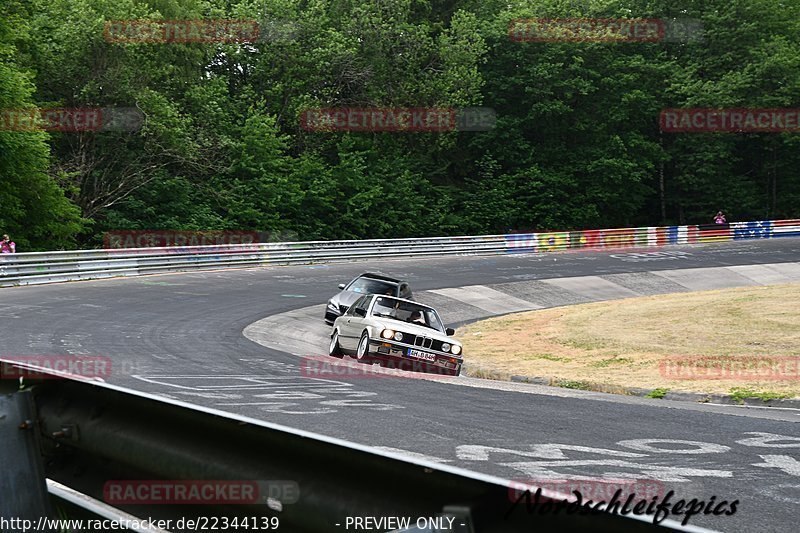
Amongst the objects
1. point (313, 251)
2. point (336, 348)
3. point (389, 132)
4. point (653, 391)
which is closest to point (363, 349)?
point (336, 348)

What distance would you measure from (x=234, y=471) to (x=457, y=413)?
21.6 ft

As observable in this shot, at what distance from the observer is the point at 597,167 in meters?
66.0

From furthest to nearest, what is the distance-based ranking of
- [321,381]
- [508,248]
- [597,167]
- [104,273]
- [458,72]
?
[597,167] < [458,72] < [508,248] < [104,273] < [321,381]

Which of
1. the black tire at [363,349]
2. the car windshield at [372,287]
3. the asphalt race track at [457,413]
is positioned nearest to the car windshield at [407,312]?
the black tire at [363,349]

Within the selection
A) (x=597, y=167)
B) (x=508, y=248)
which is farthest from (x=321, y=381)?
(x=597, y=167)

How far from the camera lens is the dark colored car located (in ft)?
71.6

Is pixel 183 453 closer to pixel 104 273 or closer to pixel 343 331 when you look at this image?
pixel 343 331

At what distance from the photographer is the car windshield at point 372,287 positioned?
2200cm

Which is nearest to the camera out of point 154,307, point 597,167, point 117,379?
point 117,379

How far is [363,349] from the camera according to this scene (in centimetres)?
1619

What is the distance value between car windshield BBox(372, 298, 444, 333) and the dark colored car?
3737 millimetres

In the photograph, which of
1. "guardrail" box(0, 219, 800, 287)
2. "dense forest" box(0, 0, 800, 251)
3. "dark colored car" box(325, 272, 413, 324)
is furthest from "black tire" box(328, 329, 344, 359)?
"dense forest" box(0, 0, 800, 251)

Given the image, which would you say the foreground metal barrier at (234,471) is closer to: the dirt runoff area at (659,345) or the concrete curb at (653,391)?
the concrete curb at (653,391)

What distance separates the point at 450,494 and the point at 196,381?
9720 mm
